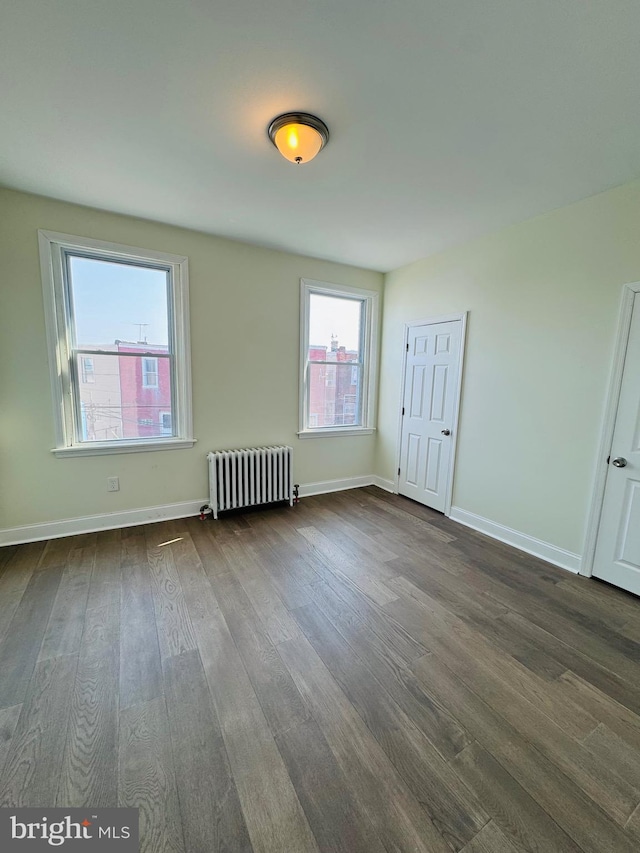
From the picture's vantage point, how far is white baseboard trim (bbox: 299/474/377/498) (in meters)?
4.09

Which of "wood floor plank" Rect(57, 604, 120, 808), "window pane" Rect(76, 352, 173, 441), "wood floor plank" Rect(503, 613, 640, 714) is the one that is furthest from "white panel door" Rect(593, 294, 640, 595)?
"window pane" Rect(76, 352, 173, 441)

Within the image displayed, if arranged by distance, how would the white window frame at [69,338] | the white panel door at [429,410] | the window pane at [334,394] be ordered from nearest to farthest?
the white window frame at [69,338] < the white panel door at [429,410] < the window pane at [334,394]

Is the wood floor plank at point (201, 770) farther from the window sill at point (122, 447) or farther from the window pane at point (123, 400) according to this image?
the window pane at point (123, 400)

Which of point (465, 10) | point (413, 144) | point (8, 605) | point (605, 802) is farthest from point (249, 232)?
point (605, 802)

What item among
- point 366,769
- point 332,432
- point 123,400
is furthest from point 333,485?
point 366,769

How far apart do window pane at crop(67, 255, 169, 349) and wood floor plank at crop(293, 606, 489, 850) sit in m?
2.87

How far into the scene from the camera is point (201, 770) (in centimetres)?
123

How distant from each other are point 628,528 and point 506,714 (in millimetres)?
1668

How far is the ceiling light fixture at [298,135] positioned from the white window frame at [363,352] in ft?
6.18

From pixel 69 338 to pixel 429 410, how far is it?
348cm

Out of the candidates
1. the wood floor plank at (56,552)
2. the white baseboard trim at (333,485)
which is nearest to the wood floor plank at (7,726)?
the wood floor plank at (56,552)

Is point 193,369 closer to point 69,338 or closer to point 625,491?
point 69,338

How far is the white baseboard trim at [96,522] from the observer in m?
2.79

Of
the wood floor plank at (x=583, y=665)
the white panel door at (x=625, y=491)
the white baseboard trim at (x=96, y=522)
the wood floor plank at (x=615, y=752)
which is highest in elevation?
the white panel door at (x=625, y=491)
